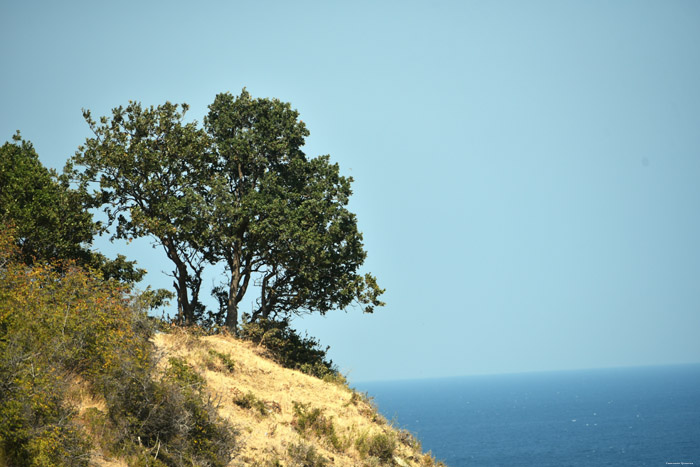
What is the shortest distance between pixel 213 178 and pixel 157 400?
17.5m

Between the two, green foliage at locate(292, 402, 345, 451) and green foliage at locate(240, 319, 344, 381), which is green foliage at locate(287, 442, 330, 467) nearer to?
green foliage at locate(292, 402, 345, 451)

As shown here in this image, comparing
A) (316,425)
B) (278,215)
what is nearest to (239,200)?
(278,215)

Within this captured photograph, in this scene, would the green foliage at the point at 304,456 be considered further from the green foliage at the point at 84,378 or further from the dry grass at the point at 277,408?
the green foliage at the point at 84,378

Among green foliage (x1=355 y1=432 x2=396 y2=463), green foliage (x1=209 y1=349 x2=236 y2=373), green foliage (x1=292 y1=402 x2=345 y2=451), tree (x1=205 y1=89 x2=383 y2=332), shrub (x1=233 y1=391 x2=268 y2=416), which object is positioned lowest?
green foliage (x1=355 y1=432 x2=396 y2=463)

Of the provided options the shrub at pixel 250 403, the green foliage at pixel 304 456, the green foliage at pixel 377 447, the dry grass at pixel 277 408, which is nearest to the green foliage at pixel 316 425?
the dry grass at pixel 277 408

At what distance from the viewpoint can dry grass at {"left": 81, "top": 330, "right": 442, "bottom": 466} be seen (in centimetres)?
2194

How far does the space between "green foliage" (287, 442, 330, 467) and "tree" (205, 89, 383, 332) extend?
11869 mm

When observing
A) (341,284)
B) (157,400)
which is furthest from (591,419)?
(157,400)

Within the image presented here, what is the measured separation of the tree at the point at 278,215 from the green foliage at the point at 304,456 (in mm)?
11869

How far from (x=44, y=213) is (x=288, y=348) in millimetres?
14290

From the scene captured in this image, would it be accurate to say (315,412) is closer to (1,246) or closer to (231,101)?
(1,246)

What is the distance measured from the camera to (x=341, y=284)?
113 feet

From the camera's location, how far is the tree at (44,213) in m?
31.3

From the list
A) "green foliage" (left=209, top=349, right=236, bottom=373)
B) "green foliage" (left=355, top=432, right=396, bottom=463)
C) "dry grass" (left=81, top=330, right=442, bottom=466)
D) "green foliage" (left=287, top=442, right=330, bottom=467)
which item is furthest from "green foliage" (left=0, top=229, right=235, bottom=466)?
"green foliage" (left=355, top=432, right=396, bottom=463)
